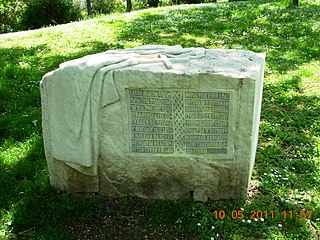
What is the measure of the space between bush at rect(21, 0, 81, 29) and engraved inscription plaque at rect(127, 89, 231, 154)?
11165mm

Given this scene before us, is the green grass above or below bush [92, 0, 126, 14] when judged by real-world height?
below

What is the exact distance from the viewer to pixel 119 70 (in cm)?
366

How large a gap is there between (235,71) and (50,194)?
87.3 inches

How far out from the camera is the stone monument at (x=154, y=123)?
3629 mm

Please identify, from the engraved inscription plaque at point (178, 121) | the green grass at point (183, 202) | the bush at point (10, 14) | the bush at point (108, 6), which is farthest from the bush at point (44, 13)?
the engraved inscription plaque at point (178, 121)

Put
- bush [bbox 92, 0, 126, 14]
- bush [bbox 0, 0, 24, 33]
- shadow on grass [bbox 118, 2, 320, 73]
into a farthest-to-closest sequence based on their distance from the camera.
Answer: bush [bbox 92, 0, 126, 14] → bush [bbox 0, 0, 24, 33] → shadow on grass [bbox 118, 2, 320, 73]

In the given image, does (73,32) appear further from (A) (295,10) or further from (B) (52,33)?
(A) (295,10)

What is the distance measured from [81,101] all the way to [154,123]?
70 centimetres

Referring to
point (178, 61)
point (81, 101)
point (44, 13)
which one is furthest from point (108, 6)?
point (81, 101)

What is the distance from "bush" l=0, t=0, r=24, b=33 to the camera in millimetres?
13461

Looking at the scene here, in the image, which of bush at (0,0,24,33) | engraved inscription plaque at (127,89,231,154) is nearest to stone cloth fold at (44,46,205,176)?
engraved inscription plaque at (127,89,231,154)

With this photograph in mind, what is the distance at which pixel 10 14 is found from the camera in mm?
13758

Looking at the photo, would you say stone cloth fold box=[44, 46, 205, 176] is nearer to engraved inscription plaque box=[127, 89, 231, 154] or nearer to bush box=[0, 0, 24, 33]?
engraved inscription plaque box=[127, 89, 231, 154]

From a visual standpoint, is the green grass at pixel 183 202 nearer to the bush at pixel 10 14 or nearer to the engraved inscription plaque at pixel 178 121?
the engraved inscription plaque at pixel 178 121
